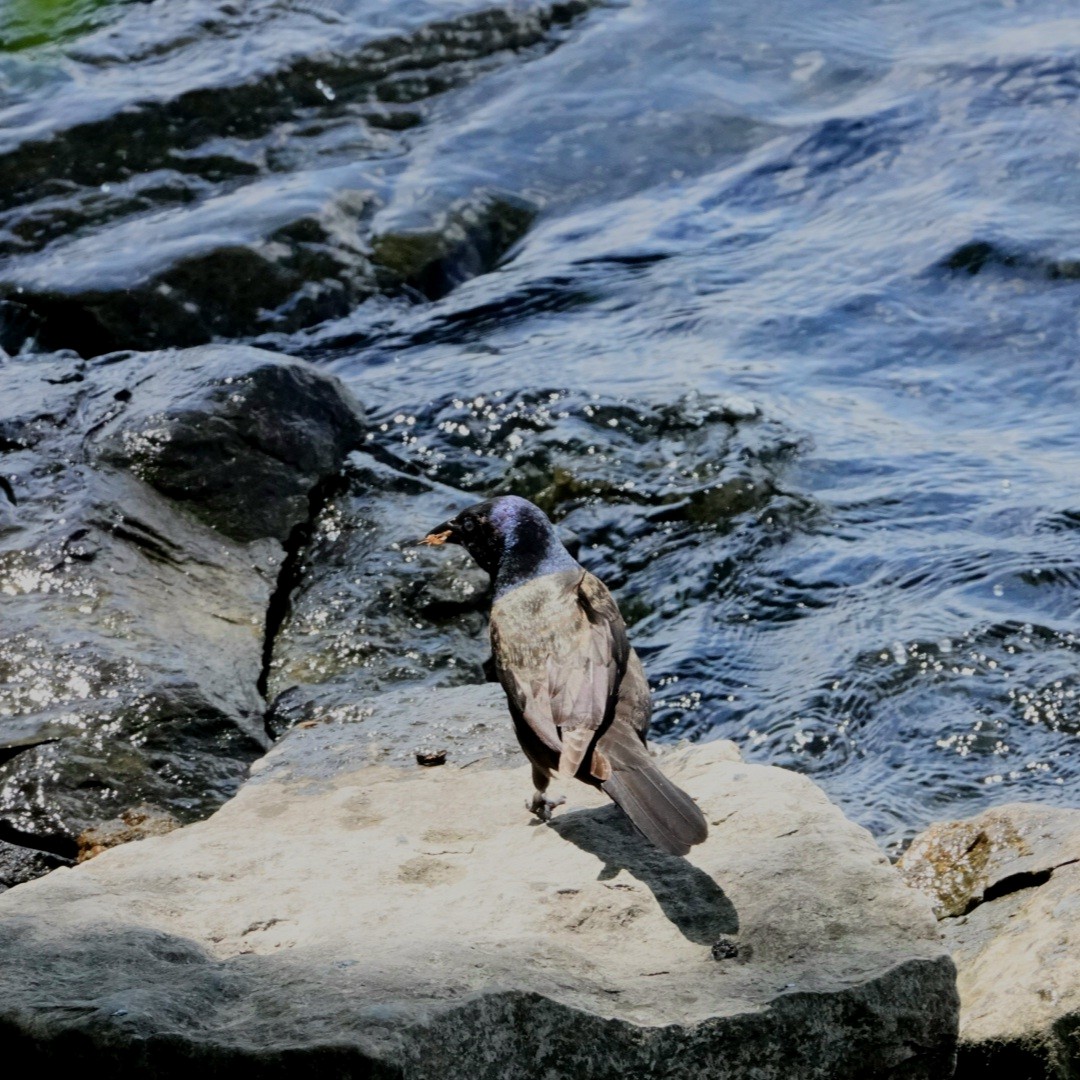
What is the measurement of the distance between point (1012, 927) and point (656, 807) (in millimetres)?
1042

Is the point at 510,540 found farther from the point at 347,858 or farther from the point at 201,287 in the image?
the point at 201,287

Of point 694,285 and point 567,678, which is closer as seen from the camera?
point 567,678

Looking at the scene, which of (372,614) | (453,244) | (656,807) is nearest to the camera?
(656,807)

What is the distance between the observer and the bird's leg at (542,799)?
4.54 meters

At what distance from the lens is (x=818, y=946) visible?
11.5 feet

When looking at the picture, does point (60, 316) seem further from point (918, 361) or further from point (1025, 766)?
point (1025, 766)

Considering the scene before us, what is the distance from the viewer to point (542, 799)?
4562mm

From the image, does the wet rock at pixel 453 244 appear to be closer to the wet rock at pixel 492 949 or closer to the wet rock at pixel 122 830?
the wet rock at pixel 122 830

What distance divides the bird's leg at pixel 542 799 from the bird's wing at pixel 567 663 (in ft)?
0.53

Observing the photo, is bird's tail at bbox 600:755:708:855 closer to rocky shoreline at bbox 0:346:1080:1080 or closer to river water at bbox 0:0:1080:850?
rocky shoreline at bbox 0:346:1080:1080

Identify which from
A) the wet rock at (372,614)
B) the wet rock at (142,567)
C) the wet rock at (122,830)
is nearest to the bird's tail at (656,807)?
the wet rock at (122,830)

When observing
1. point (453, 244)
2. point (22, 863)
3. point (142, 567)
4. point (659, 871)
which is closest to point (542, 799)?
point (659, 871)

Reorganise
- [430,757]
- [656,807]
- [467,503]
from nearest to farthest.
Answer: [656,807] → [430,757] → [467,503]

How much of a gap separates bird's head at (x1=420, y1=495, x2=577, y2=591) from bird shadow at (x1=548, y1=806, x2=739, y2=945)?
1065 mm
